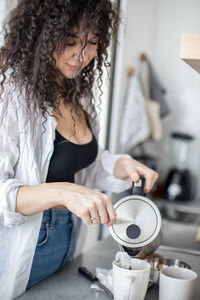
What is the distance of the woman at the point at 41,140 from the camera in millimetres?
981

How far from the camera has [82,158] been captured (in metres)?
1.29

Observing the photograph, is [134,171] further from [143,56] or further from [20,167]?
[143,56]

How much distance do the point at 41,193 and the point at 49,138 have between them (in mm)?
224

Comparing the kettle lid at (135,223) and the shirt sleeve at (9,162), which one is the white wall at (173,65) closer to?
the shirt sleeve at (9,162)

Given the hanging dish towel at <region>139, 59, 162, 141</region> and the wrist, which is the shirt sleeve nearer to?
the wrist

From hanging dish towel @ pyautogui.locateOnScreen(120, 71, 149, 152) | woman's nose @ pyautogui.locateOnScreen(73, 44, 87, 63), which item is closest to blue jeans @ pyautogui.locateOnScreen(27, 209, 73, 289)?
woman's nose @ pyautogui.locateOnScreen(73, 44, 87, 63)

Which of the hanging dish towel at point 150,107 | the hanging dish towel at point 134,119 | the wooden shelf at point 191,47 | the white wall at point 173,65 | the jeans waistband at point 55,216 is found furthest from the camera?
the white wall at point 173,65

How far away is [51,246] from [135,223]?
0.39 m

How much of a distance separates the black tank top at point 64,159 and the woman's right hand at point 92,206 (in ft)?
0.89

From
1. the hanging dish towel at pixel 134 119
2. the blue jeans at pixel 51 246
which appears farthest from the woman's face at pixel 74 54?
the hanging dish towel at pixel 134 119

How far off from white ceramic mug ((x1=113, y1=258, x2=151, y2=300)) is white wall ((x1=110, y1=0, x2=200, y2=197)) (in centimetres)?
228

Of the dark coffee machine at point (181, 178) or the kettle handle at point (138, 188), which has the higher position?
the kettle handle at point (138, 188)

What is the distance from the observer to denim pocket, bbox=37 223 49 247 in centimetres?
120

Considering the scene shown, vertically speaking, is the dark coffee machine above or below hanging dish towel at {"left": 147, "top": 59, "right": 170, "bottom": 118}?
below
